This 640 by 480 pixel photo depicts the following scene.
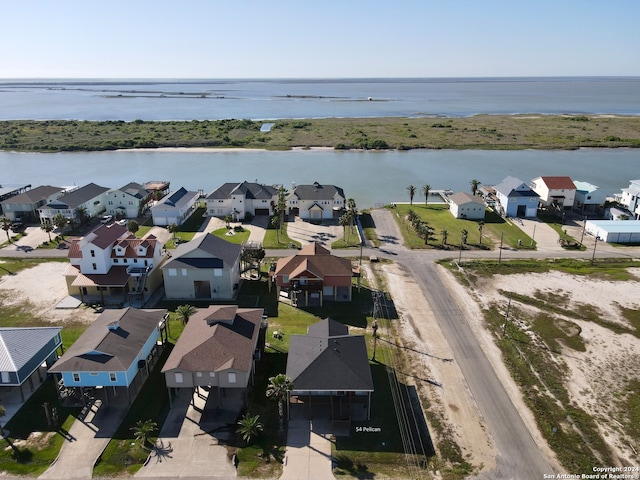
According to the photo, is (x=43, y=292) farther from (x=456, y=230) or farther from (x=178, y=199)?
(x=456, y=230)

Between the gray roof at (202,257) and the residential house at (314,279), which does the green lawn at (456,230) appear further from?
the gray roof at (202,257)

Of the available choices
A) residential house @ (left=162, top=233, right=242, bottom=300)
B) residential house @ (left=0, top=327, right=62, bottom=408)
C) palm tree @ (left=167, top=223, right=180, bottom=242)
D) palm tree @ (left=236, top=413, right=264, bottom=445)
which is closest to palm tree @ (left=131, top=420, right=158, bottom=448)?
palm tree @ (left=236, top=413, right=264, bottom=445)

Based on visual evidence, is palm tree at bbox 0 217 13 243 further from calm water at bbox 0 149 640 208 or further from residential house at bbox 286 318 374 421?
residential house at bbox 286 318 374 421

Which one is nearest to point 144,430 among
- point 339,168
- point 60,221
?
point 60,221

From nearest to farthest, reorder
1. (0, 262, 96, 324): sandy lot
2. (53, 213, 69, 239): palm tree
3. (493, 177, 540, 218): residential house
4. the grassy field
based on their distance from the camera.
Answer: (0, 262, 96, 324): sandy lot, (53, 213, 69, 239): palm tree, (493, 177, 540, 218): residential house, the grassy field

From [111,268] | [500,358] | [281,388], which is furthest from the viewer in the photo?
[111,268]

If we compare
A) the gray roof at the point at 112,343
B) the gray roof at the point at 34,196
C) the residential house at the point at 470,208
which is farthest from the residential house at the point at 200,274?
the residential house at the point at 470,208
